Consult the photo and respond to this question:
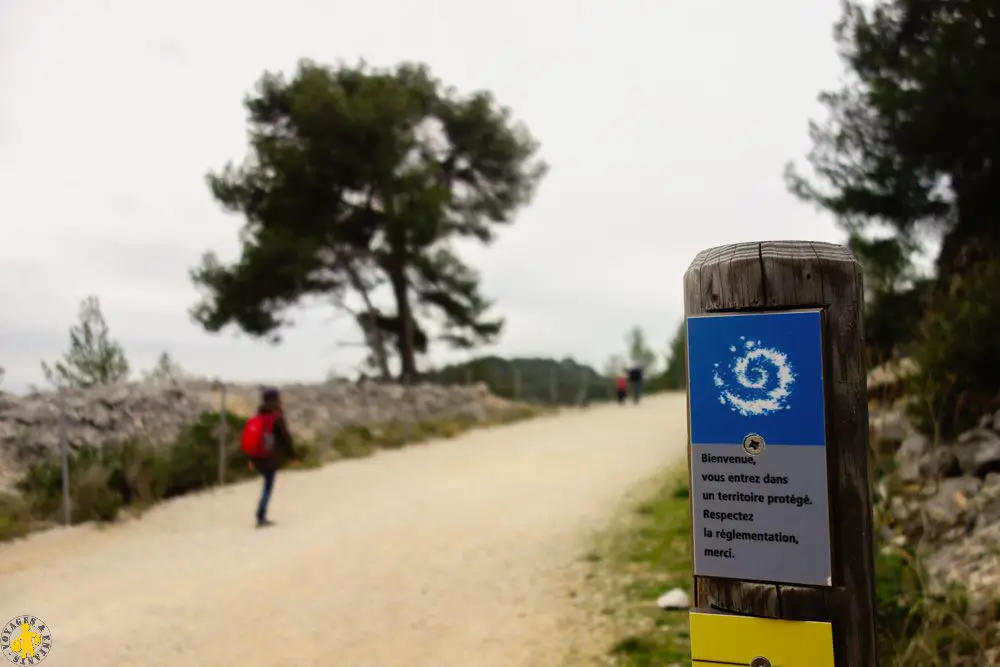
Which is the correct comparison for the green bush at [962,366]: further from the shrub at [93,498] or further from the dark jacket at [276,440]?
the shrub at [93,498]

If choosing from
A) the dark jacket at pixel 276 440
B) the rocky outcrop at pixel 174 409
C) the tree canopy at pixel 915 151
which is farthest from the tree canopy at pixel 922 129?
the rocky outcrop at pixel 174 409

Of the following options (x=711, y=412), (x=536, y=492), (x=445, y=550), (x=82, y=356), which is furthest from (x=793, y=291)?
(x=82, y=356)

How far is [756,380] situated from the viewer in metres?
1.99

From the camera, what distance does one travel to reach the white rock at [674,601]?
219 inches

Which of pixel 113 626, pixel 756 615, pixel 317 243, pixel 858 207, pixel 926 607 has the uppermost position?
pixel 317 243

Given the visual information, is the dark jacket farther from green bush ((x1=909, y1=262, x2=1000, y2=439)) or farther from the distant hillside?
the distant hillside

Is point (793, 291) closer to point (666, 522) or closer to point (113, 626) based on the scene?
point (113, 626)

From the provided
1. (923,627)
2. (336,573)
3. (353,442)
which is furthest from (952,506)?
(353,442)

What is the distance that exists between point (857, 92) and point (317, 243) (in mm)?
13450

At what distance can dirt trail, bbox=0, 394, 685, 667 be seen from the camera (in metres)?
5.33

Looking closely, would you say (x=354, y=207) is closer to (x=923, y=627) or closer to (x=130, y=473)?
(x=130, y=473)

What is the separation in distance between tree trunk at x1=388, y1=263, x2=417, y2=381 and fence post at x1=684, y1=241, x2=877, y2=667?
70.3 ft

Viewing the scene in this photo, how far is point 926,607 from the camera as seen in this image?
429 cm

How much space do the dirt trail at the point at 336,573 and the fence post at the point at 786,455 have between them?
10.8ft
